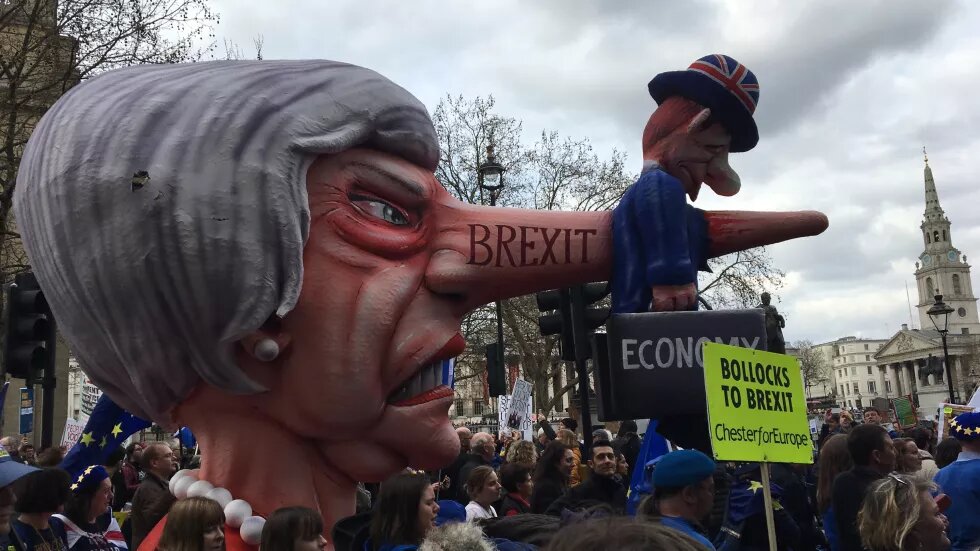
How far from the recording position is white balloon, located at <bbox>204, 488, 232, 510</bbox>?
2754 mm

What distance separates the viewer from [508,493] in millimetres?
6215

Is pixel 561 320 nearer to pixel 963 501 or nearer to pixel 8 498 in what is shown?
pixel 963 501

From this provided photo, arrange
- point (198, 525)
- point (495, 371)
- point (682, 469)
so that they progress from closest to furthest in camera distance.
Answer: point (198, 525)
point (682, 469)
point (495, 371)

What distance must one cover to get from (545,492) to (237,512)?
3680 millimetres

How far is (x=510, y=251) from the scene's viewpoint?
9.56ft

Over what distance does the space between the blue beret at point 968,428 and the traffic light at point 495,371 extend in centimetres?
621

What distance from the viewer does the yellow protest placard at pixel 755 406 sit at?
9.98ft

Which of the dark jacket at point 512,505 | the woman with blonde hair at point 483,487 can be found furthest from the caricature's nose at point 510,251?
the dark jacket at point 512,505

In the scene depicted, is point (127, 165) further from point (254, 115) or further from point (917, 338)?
point (917, 338)

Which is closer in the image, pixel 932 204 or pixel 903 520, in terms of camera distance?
pixel 903 520

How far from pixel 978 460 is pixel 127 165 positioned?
451cm

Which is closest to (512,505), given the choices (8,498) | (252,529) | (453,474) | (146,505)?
(453,474)

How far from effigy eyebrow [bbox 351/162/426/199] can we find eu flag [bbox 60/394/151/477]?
1997 mm

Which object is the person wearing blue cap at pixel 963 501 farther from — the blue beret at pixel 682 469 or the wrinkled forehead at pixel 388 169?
the wrinkled forehead at pixel 388 169
